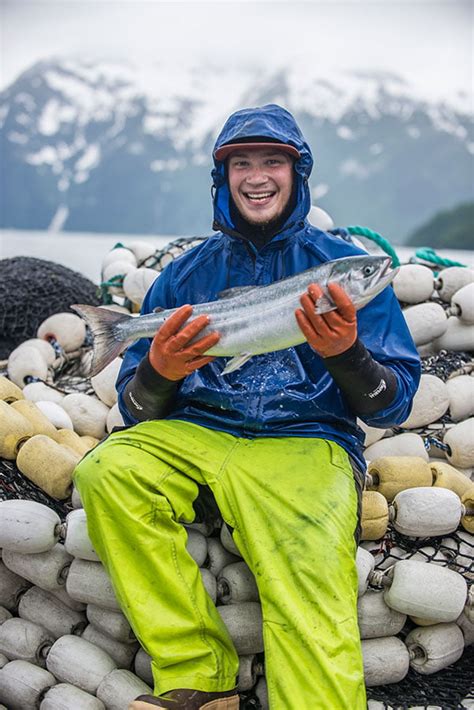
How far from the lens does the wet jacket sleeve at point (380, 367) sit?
3090 millimetres

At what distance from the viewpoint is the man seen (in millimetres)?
2793

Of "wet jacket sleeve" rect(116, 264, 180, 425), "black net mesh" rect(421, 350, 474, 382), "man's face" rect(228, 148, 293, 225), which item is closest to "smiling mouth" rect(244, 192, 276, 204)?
"man's face" rect(228, 148, 293, 225)

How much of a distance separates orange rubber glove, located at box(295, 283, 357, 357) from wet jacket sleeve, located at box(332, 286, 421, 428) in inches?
4.3

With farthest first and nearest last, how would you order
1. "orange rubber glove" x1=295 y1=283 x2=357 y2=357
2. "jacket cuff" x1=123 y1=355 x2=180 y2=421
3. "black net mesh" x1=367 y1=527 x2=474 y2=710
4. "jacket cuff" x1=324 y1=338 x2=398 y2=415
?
"jacket cuff" x1=123 y1=355 x2=180 y2=421, "black net mesh" x1=367 y1=527 x2=474 y2=710, "jacket cuff" x1=324 y1=338 x2=398 y2=415, "orange rubber glove" x1=295 y1=283 x2=357 y2=357

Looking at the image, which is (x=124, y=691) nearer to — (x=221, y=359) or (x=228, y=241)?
(x=221, y=359)

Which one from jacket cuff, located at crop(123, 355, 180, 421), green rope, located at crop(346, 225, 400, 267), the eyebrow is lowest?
jacket cuff, located at crop(123, 355, 180, 421)

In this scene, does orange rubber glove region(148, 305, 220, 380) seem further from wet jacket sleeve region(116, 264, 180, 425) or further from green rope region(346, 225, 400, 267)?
green rope region(346, 225, 400, 267)

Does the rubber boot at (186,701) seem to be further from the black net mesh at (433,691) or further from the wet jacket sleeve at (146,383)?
the wet jacket sleeve at (146,383)

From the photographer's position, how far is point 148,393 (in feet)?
11.2

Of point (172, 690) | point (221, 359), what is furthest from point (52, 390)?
point (172, 690)

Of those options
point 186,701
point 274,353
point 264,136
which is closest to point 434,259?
point 264,136

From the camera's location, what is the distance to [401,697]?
3197mm

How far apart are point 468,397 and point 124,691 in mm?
2793

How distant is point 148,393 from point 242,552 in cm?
81
